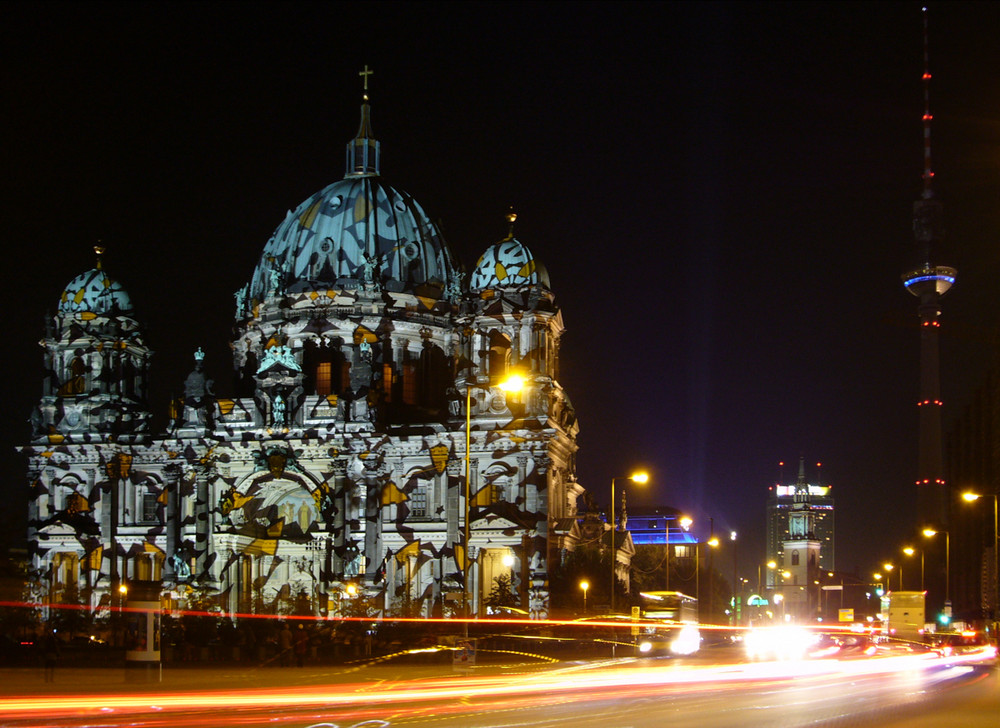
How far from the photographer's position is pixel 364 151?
12144 cm

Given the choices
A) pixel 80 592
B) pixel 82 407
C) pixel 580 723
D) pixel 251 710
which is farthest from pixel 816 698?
pixel 82 407

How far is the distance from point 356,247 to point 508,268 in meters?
15.7

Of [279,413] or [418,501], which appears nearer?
[418,501]

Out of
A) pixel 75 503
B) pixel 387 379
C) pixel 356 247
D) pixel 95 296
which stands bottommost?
pixel 75 503

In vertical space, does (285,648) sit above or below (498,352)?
below

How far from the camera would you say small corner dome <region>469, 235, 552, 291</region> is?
103m

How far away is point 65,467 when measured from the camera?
Result: 107188 millimetres

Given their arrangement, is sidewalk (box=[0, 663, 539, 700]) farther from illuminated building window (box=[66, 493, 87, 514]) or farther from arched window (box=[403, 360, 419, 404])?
arched window (box=[403, 360, 419, 404])

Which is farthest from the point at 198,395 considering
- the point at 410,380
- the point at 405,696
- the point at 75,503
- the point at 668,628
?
the point at 405,696

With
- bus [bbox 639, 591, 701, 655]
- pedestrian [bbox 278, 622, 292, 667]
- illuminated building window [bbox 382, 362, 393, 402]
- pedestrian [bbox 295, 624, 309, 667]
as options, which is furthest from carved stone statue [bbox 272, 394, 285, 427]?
pedestrian [bbox 295, 624, 309, 667]

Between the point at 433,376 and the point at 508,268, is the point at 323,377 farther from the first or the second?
the point at 508,268

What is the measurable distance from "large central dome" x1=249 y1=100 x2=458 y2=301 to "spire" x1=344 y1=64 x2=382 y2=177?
108 cm

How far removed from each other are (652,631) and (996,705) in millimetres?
37003

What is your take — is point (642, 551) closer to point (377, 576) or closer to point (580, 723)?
point (377, 576)
